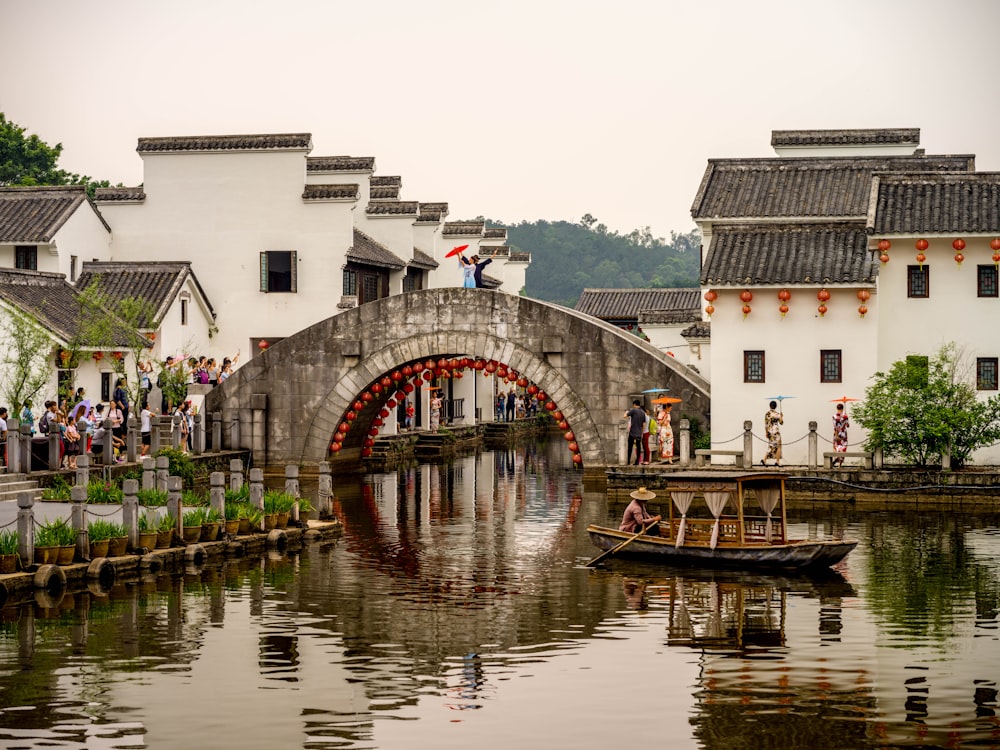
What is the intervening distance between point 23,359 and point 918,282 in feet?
78.6

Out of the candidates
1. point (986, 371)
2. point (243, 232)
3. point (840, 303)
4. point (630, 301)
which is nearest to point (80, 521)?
point (840, 303)

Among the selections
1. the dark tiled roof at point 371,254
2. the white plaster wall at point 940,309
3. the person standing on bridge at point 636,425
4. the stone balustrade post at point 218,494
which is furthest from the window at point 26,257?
the white plaster wall at point 940,309

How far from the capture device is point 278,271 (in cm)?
5441

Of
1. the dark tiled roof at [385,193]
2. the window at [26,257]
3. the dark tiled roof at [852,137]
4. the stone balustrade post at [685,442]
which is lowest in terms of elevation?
the stone balustrade post at [685,442]

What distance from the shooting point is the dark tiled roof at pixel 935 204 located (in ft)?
133

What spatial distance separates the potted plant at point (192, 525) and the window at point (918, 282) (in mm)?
20885

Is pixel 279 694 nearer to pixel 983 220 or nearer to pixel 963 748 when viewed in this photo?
pixel 963 748

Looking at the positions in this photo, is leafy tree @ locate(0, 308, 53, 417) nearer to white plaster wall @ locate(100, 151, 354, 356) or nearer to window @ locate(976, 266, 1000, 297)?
white plaster wall @ locate(100, 151, 354, 356)

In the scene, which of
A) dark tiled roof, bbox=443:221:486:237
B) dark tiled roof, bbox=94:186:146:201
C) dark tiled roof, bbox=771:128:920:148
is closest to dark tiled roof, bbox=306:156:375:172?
dark tiled roof, bbox=94:186:146:201

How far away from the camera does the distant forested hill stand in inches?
5689

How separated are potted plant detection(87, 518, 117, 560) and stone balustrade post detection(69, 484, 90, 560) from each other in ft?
0.57

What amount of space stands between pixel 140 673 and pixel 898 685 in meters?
9.83

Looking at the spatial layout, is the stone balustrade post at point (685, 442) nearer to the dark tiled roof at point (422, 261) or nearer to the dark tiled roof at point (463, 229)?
the dark tiled roof at point (422, 261)

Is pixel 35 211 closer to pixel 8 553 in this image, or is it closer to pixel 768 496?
pixel 8 553
